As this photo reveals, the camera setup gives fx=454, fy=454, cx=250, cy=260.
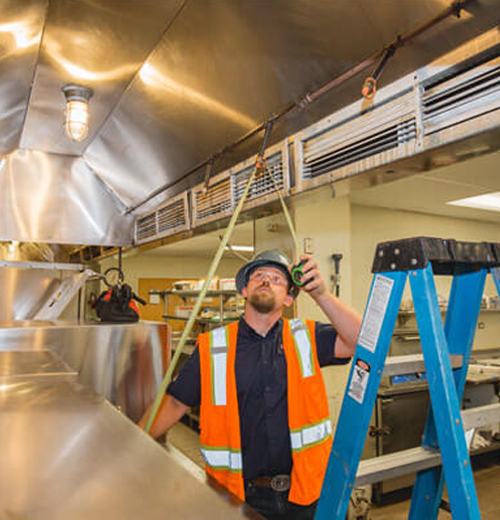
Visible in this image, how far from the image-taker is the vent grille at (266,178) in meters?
1.80

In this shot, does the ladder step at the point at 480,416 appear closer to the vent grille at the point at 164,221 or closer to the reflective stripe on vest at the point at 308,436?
the reflective stripe on vest at the point at 308,436

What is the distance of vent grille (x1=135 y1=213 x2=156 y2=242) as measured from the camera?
3064mm

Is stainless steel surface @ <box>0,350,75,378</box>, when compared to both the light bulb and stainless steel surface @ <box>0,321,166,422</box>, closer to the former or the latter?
stainless steel surface @ <box>0,321,166,422</box>

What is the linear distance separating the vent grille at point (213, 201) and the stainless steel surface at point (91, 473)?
137 cm

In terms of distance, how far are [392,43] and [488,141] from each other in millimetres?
387

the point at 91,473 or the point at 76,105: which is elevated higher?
the point at 76,105

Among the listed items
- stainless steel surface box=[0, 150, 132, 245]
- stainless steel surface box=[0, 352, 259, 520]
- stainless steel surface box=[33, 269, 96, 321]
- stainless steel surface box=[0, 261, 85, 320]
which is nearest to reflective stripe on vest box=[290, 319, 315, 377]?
stainless steel surface box=[0, 352, 259, 520]

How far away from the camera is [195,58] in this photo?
5.68ft

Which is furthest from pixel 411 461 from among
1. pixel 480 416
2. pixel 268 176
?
pixel 268 176

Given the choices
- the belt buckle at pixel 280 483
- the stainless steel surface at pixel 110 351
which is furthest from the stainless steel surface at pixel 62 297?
the belt buckle at pixel 280 483

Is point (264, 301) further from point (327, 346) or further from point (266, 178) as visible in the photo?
point (266, 178)

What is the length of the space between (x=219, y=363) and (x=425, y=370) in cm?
94

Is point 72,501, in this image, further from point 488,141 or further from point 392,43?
point 392,43

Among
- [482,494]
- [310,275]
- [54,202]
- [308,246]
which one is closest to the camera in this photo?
[310,275]
